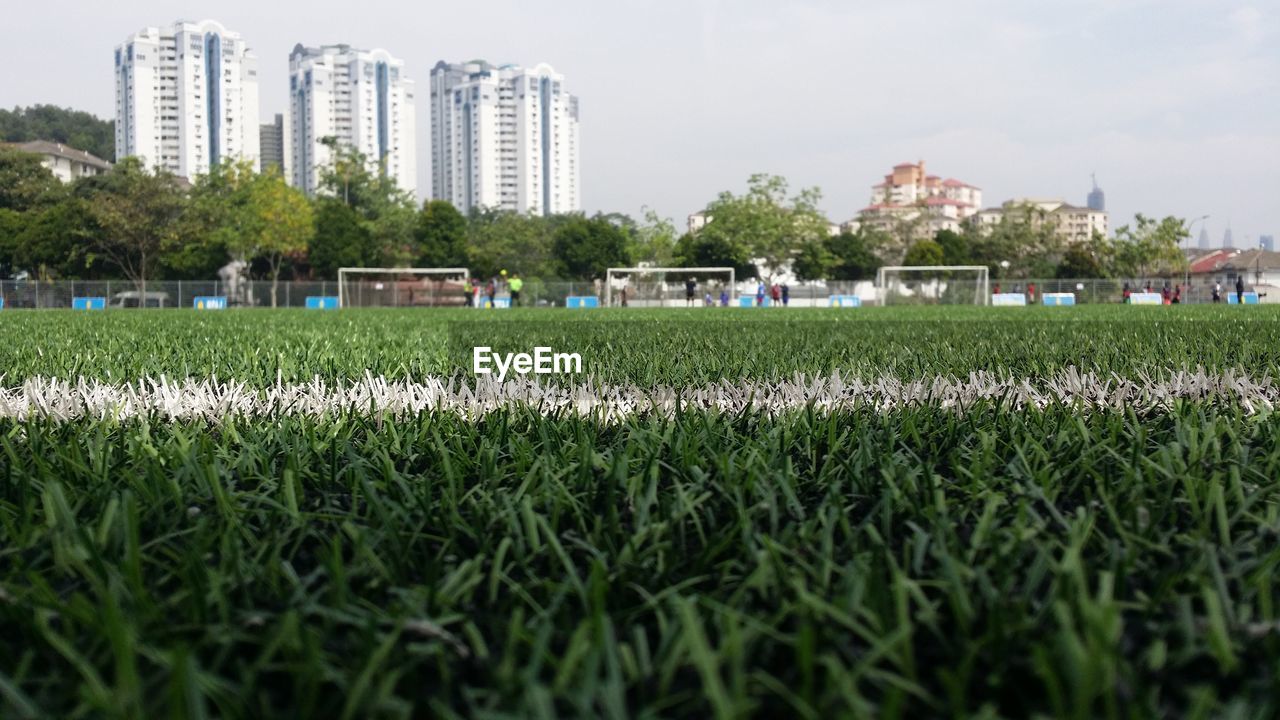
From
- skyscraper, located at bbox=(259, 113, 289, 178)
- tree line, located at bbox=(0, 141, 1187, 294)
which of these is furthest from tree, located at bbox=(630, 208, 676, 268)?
skyscraper, located at bbox=(259, 113, 289, 178)

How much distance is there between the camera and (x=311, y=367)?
5957mm

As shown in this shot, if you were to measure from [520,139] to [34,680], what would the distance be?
590ft

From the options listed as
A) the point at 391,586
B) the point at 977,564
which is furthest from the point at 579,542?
the point at 977,564

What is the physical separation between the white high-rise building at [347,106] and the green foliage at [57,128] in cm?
3081

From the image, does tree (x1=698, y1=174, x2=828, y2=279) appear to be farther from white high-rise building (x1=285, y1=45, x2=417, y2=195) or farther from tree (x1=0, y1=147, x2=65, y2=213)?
white high-rise building (x1=285, y1=45, x2=417, y2=195)

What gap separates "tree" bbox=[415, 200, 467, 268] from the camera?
234ft

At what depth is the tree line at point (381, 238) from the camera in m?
54.9

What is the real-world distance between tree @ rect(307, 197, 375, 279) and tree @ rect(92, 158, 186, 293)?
8299 mm

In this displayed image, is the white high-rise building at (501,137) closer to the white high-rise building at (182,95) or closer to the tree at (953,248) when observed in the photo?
the white high-rise building at (182,95)

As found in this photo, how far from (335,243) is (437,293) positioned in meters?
12.4

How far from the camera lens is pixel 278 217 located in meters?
54.9

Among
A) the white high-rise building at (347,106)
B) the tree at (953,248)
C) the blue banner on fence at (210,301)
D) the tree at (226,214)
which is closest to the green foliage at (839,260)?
the tree at (953,248)

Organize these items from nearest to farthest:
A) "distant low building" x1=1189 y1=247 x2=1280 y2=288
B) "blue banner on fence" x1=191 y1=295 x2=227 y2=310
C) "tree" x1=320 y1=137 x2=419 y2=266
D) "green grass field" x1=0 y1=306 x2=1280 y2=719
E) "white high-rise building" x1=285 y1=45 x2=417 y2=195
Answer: "green grass field" x1=0 y1=306 x2=1280 y2=719, "blue banner on fence" x1=191 y1=295 x2=227 y2=310, "tree" x1=320 y1=137 x2=419 y2=266, "distant low building" x1=1189 y1=247 x2=1280 y2=288, "white high-rise building" x1=285 y1=45 x2=417 y2=195

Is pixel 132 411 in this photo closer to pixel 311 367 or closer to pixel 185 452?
pixel 185 452
